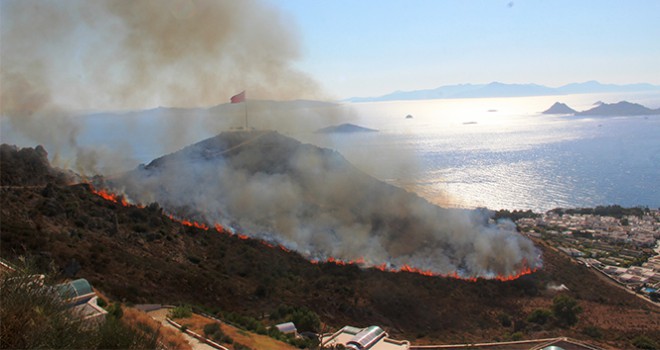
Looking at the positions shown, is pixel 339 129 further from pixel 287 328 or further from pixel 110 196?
pixel 287 328

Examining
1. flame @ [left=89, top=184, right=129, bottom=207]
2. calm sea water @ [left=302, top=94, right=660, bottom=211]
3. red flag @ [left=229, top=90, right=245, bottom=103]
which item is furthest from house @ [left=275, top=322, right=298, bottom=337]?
calm sea water @ [left=302, top=94, right=660, bottom=211]

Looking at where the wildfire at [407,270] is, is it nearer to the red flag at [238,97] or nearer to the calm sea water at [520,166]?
the red flag at [238,97]

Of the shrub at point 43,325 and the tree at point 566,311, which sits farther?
the tree at point 566,311

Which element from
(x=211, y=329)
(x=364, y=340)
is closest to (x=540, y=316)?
(x=364, y=340)

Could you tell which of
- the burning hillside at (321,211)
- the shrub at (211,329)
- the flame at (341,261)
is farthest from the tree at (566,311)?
the shrub at (211,329)

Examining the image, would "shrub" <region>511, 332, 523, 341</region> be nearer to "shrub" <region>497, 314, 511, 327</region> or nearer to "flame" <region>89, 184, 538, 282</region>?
"shrub" <region>497, 314, 511, 327</region>

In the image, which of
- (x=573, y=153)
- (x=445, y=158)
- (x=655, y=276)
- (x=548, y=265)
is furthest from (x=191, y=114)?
(x=573, y=153)
